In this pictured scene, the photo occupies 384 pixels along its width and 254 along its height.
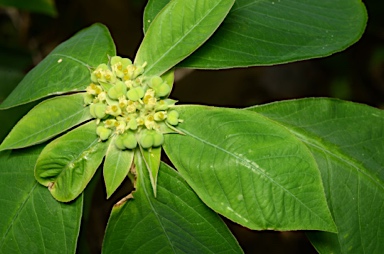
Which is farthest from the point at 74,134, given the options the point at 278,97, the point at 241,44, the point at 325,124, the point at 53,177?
the point at 278,97

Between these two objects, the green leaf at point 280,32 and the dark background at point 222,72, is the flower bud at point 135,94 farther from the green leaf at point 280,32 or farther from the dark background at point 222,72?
the dark background at point 222,72

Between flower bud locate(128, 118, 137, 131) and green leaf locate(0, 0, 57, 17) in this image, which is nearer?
flower bud locate(128, 118, 137, 131)

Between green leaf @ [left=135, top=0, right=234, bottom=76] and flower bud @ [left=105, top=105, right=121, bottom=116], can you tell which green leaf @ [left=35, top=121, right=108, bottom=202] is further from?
green leaf @ [left=135, top=0, right=234, bottom=76]

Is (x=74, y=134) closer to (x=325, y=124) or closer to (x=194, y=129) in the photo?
(x=194, y=129)

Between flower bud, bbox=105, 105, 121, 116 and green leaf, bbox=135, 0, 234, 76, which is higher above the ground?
green leaf, bbox=135, 0, 234, 76

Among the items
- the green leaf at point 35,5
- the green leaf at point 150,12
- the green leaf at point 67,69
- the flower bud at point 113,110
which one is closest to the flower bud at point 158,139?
the flower bud at point 113,110

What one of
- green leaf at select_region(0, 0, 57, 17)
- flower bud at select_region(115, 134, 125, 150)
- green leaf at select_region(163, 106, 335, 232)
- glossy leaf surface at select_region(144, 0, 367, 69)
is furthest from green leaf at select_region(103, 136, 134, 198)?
green leaf at select_region(0, 0, 57, 17)
